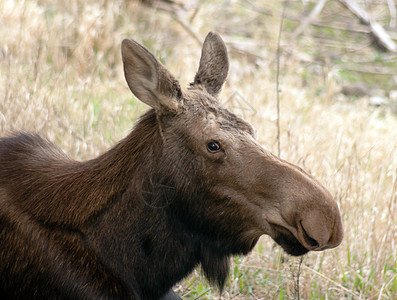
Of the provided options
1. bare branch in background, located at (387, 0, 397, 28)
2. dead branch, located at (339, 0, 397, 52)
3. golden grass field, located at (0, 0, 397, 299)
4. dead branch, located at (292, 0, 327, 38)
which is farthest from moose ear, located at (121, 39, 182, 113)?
bare branch in background, located at (387, 0, 397, 28)

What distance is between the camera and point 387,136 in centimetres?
764

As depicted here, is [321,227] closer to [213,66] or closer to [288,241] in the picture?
[288,241]

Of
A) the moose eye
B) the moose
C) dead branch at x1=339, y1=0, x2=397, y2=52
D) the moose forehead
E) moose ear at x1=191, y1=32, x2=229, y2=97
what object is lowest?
dead branch at x1=339, y1=0, x2=397, y2=52

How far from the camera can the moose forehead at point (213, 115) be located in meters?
3.24

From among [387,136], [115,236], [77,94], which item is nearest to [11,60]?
[77,94]

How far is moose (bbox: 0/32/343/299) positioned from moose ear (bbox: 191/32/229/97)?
11.9 inches

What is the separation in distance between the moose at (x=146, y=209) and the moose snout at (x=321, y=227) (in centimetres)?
26

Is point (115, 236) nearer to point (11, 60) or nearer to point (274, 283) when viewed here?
point (274, 283)

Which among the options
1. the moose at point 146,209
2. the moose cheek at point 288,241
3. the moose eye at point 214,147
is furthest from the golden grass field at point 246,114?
the moose eye at point 214,147

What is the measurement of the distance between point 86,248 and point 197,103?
92 cm

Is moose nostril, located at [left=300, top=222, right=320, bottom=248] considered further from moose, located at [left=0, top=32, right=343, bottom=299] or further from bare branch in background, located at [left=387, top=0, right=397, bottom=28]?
bare branch in background, located at [left=387, top=0, right=397, bottom=28]

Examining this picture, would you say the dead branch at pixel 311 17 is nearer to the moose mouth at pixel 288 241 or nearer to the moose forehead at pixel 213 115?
the moose forehead at pixel 213 115

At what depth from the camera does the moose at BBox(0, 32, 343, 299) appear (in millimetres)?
3184

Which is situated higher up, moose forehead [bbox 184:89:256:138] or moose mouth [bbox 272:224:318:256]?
moose forehead [bbox 184:89:256:138]
